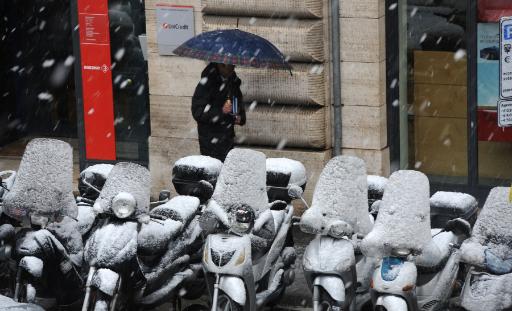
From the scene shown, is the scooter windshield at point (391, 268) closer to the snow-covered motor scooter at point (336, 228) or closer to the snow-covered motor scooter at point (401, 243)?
the snow-covered motor scooter at point (401, 243)

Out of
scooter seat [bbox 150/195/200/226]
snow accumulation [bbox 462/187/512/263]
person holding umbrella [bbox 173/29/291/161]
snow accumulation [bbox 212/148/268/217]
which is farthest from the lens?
person holding umbrella [bbox 173/29/291/161]

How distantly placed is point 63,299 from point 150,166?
153 inches

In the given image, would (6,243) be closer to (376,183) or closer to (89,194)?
(89,194)

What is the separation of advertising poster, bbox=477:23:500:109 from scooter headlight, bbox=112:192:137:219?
15.2 feet

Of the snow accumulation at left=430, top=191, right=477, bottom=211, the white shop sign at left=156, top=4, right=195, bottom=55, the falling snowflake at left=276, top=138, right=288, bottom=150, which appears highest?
the white shop sign at left=156, top=4, right=195, bottom=55

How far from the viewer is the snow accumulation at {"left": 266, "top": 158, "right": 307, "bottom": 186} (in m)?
10.3

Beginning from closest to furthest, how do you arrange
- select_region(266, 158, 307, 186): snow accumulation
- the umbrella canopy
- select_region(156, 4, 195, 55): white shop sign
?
select_region(266, 158, 307, 186): snow accumulation < the umbrella canopy < select_region(156, 4, 195, 55): white shop sign

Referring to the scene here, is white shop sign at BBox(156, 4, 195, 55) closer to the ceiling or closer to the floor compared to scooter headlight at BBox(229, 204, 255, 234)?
Answer: closer to the ceiling

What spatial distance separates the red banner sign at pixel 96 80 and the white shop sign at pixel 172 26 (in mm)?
951

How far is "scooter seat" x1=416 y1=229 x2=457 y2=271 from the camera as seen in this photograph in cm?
898

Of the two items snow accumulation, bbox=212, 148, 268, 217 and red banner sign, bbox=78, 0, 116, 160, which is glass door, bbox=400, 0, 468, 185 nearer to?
red banner sign, bbox=78, 0, 116, 160

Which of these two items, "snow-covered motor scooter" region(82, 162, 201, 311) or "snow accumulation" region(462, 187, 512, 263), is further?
"snow-covered motor scooter" region(82, 162, 201, 311)

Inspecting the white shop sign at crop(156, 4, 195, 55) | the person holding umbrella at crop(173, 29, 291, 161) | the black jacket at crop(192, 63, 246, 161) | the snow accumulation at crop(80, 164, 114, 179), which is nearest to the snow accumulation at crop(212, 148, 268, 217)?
the snow accumulation at crop(80, 164, 114, 179)

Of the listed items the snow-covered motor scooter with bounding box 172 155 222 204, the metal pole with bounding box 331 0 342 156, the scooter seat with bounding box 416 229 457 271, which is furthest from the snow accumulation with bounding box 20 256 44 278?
the metal pole with bounding box 331 0 342 156
